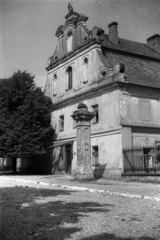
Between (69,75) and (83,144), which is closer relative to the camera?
(83,144)

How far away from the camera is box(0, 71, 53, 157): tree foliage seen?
24281 mm

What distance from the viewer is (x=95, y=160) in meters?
21.2

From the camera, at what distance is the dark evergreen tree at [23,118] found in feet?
79.7

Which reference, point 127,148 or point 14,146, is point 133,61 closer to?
point 127,148

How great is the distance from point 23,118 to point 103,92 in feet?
26.6

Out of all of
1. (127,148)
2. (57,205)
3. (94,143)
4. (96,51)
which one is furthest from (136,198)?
(96,51)

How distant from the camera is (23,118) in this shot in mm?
24781

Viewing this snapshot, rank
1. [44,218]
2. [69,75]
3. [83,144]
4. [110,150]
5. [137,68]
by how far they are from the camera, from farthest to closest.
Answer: [69,75]
[137,68]
[110,150]
[83,144]
[44,218]

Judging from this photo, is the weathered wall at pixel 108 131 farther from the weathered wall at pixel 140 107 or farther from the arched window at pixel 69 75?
the arched window at pixel 69 75

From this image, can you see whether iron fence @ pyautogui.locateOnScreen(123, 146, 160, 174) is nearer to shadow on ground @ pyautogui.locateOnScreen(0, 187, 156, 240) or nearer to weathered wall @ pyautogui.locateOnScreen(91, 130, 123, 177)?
weathered wall @ pyautogui.locateOnScreen(91, 130, 123, 177)

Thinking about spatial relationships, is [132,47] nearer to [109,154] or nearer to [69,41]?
[69,41]

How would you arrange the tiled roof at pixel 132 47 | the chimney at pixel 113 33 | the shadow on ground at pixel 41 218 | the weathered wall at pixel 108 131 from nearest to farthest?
the shadow on ground at pixel 41 218, the weathered wall at pixel 108 131, the tiled roof at pixel 132 47, the chimney at pixel 113 33

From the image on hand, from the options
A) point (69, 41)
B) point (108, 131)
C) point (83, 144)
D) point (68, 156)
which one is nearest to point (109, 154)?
point (108, 131)

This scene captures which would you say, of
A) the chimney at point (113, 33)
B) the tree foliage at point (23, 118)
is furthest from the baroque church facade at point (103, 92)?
the tree foliage at point (23, 118)
